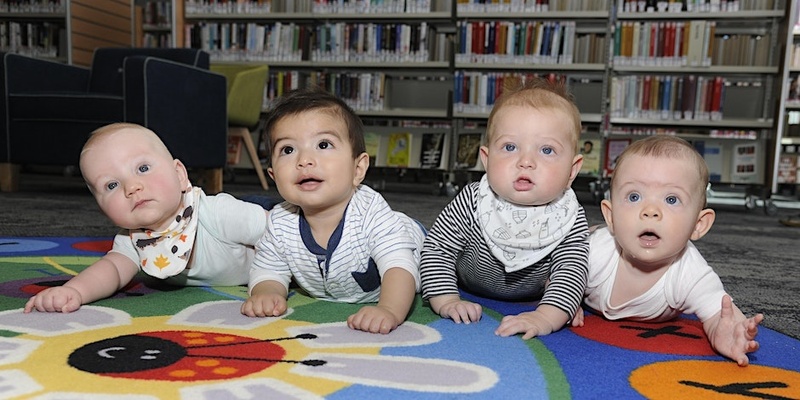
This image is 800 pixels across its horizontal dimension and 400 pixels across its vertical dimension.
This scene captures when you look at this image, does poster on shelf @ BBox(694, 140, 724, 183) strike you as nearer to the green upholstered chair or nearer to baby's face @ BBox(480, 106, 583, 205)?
the green upholstered chair

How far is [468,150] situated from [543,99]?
350 cm

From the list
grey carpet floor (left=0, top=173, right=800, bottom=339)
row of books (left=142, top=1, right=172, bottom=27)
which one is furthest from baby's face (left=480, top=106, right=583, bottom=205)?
row of books (left=142, top=1, right=172, bottom=27)

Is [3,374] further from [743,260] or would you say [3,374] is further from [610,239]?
[743,260]

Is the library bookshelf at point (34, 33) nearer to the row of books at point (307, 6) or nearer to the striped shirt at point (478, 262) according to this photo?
the row of books at point (307, 6)

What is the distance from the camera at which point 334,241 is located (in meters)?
1.05

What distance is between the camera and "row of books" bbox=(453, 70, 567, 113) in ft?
14.2

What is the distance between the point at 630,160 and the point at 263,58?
4123mm

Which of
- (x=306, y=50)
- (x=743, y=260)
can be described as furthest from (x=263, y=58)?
(x=743, y=260)

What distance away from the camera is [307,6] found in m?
4.71

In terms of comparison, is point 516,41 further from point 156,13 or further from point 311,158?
point 311,158

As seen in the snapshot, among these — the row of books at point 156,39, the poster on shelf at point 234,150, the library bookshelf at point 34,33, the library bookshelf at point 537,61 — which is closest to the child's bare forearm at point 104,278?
the library bookshelf at point 537,61

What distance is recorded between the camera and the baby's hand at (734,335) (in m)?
0.81

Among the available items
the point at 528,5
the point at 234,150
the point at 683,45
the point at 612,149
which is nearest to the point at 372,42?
the point at 528,5

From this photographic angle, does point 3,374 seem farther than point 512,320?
No
